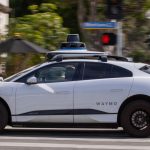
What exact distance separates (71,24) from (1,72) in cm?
1648

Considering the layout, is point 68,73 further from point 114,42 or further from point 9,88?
point 114,42

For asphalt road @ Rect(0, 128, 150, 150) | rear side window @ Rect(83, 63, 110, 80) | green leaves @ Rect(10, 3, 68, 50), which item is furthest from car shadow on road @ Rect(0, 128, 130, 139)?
green leaves @ Rect(10, 3, 68, 50)

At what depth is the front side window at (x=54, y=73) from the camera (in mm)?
10797

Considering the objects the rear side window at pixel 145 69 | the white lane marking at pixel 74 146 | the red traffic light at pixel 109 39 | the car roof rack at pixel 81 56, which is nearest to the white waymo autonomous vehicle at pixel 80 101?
the rear side window at pixel 145 69

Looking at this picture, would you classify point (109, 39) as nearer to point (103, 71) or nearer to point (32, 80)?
point (103, 71)

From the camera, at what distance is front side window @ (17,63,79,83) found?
1080 cm

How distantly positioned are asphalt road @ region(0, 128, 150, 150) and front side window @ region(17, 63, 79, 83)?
108 cm

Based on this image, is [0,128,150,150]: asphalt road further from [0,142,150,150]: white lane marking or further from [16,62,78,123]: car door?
[16,62,78,123]: car door

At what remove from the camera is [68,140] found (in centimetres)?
1025

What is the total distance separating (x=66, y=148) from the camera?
9.24m

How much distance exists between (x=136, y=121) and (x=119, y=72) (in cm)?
→ 98

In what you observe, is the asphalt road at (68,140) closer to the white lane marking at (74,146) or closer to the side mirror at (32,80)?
the white lane marking at (74,146)

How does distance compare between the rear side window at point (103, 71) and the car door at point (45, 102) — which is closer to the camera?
the car door at point (45, 102)

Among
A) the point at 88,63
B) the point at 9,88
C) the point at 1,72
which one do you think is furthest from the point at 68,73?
the point at 1,72
